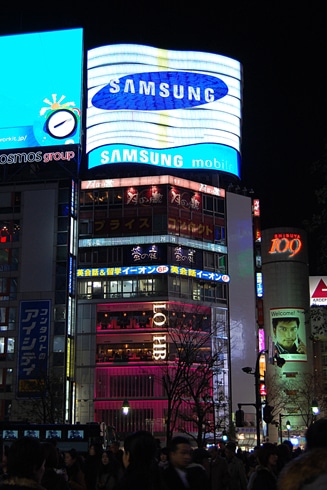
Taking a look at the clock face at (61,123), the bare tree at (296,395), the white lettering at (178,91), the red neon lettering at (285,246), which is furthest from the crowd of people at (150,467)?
the red neon lettering at (285,246)

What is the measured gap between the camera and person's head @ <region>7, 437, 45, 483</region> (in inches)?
197

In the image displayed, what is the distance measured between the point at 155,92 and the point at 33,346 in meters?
28.0

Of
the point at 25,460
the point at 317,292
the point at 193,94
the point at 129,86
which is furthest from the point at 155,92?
the point at 25,460

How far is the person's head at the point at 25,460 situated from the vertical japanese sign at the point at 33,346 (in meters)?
59.9

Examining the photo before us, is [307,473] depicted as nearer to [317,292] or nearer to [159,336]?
[159,336]

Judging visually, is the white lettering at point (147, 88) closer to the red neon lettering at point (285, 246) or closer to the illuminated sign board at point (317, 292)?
the red neon lettering at point (285, 246)

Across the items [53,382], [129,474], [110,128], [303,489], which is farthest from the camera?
[110,128]

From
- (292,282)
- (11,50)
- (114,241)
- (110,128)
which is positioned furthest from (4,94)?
(292,282)

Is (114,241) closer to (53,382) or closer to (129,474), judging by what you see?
(53,382)

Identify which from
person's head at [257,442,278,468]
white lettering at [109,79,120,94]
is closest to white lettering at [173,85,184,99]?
white lettering at [109,79,120,94]

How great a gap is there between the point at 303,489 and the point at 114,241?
6904cm

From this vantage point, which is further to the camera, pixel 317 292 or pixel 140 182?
pixel 317 292

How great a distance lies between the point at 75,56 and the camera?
7194 centimetres

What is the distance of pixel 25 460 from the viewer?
16.5 ft
